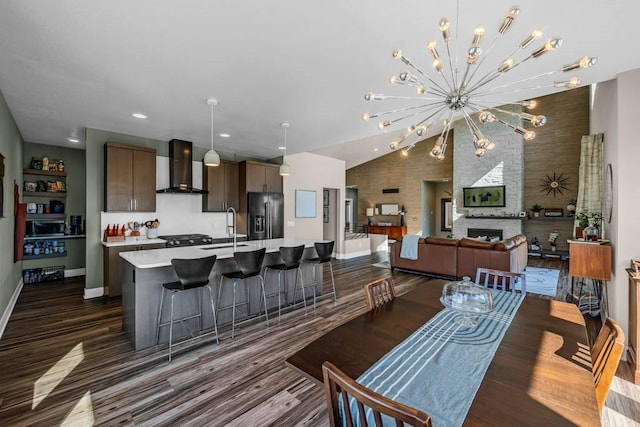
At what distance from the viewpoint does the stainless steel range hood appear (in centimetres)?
511

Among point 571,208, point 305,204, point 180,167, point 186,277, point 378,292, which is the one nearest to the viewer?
point 378,292

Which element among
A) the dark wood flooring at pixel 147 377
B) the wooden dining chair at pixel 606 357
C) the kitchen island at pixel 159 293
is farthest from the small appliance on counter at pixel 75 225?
the wooden dining chair at pixel 606 357

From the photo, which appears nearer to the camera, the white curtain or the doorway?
the white curtain

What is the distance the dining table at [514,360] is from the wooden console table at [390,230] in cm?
971

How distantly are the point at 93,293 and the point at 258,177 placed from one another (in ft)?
11.2

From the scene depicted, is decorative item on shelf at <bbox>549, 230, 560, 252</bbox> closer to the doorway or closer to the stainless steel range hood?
the doorway

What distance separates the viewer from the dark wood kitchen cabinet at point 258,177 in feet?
19.1

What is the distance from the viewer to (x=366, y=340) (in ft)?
4.89

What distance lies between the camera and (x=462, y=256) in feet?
17.9

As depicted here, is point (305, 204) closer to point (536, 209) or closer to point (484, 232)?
point (484, 232)

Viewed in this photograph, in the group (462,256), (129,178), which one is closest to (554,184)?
(462,256)

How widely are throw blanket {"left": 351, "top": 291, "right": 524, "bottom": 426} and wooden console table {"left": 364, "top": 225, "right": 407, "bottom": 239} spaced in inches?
390

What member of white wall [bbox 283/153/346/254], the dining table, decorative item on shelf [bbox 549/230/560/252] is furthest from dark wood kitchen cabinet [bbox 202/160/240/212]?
decorative item on shelf [bbox 549/230/560/252]

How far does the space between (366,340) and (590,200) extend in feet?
13.8
